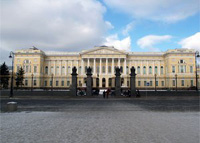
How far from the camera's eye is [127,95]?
3047 cm

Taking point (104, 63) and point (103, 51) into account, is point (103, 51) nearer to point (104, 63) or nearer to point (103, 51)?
point (103, 51)

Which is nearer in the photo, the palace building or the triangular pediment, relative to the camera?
the palace building

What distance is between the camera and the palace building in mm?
78875

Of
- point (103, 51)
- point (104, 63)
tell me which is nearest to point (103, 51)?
point (103, 51)

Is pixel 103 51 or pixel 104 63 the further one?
pixel 104 63

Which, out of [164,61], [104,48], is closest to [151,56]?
[164,61]

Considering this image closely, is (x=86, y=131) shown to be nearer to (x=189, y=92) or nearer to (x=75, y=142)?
(x=75, y=142)

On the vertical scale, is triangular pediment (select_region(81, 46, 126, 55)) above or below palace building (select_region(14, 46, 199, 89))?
above

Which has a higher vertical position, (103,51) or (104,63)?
(103,51)

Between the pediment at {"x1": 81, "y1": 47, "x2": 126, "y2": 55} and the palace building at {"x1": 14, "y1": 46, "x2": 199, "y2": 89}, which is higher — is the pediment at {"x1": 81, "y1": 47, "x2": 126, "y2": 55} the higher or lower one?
the higher one

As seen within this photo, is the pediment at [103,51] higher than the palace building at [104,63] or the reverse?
higher

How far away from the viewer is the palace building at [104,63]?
78.9m

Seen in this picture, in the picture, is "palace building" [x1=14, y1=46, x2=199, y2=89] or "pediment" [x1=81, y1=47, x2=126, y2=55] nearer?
"palace building" [x1=14, y1=46, x2=199, y2=89]

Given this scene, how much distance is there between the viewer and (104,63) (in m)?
83.9
